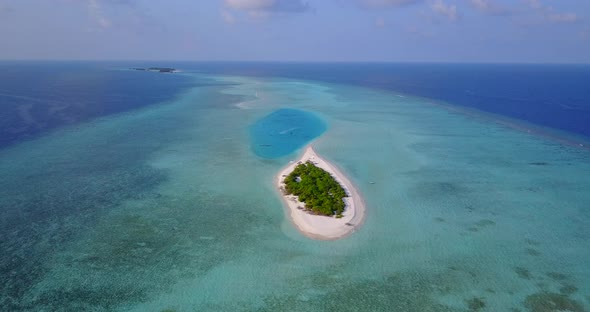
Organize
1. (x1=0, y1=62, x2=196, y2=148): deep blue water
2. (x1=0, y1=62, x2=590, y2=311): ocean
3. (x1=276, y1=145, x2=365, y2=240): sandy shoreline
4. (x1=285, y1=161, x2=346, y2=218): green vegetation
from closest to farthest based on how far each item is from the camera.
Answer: (x1=0, y1=62, x2=590, y2=311): ocean, (x1=276, y1=145, x2=365, y2=240): sandy shoreline, (x1=285, y1=161, x2=346, y2=218): green vegetation, (x1=0, y1=62, x2=196, y2=148): deep blue water

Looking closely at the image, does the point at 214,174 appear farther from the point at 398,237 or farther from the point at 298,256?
the point at 398,237

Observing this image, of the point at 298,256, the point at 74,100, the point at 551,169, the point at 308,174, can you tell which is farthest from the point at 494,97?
the point at 74,100

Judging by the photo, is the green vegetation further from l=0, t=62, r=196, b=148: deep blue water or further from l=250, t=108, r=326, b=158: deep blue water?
l=0, t=62, r=196, b=148: deep blue water

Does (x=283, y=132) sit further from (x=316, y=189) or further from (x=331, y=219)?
(x=331, y=219)

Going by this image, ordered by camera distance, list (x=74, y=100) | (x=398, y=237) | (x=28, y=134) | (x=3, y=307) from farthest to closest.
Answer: (x=74, y=100) → (x=28, y=134) → (x=398, y=237) → (x=3, y=307)

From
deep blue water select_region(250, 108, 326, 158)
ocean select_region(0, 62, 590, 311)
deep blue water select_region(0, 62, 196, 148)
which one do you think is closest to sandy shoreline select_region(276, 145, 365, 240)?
ocean select_region(0, 62, 590, 311)

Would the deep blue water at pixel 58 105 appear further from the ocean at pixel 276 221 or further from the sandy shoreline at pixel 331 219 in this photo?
the sandy shoreline at pixel 331 219

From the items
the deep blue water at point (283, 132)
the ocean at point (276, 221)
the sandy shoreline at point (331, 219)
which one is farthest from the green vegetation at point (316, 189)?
the deep blue water at point (283, 132)
